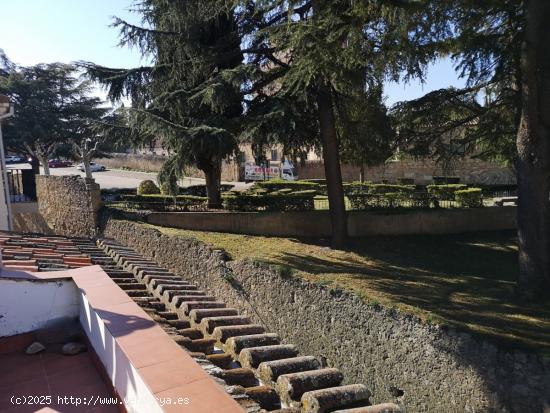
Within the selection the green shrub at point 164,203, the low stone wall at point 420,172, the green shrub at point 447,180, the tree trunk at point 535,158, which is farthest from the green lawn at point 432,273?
the low stone wall at point 420,172

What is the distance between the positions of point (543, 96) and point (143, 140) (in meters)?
12.4

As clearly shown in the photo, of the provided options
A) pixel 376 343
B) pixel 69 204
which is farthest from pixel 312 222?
pixel 376 343

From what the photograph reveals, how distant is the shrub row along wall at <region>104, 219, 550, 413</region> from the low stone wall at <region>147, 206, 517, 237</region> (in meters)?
4.88

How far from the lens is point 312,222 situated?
16.1 m

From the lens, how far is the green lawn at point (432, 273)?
7234 millimetres

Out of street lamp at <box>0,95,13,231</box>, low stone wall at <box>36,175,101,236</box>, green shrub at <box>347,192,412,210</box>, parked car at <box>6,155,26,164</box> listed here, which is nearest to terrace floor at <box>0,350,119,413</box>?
street lamp at <box>0,95,13,231</box>

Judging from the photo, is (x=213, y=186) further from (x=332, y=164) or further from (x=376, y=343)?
(x=376, y=343)

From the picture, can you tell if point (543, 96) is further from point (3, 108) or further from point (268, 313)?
point (3, 108)

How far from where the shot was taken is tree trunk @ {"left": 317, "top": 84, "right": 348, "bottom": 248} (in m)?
13.3

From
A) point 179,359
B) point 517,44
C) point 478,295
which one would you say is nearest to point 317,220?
point 478,295

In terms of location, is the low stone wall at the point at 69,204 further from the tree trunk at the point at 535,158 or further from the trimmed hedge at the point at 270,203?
the tree trunk at the point at 535,158

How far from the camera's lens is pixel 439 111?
11219 millimetres

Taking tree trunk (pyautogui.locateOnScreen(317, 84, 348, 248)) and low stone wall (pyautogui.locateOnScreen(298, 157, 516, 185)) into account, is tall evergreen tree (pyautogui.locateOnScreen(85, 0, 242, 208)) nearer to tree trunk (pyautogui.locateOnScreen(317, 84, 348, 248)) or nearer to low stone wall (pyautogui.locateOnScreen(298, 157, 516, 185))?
tree trunk (pyautogui.locateOnScreen(317, 84, 348, 248))

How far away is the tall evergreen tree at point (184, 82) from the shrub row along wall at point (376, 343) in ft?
13.5
